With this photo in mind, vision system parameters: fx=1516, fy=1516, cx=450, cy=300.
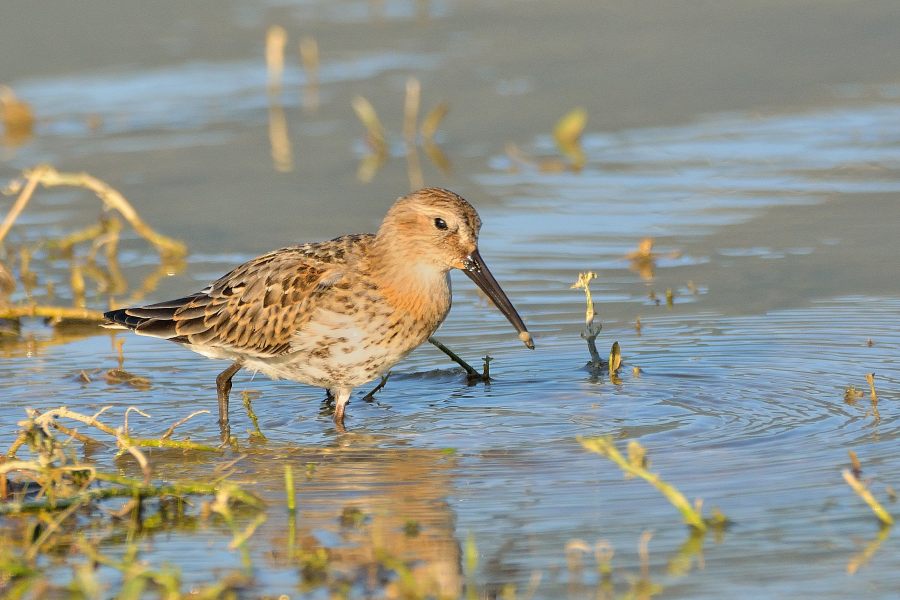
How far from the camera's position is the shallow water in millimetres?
6191

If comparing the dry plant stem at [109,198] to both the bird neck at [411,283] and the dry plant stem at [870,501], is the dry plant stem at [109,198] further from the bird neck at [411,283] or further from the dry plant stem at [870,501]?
the dry plant stem at [870,501]

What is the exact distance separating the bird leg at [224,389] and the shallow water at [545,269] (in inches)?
6.0

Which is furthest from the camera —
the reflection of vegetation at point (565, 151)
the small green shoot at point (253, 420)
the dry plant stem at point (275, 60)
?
the dry plant stem at point (275, 60)

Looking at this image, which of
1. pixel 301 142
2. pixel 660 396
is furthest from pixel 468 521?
pixel 301 142

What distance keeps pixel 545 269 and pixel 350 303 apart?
2.91 m

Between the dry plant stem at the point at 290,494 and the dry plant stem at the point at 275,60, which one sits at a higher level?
the dry plant stem at the point at 275,60

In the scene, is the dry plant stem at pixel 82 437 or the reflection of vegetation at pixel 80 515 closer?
the reflection of vegetation at pixel 80 515

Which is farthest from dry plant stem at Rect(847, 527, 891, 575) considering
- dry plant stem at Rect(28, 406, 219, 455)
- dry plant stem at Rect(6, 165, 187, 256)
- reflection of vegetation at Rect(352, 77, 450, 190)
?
reflection of vegetation at Rect(352, 77, 450, 190)

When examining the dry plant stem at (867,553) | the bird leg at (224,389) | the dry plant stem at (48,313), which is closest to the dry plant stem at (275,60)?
the dry plant stem at (48,313)

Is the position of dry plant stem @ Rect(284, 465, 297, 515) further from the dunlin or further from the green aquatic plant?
the dunlin

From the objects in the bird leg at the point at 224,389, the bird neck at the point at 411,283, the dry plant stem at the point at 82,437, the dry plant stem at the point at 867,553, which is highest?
the bird neck at the point at 411,283

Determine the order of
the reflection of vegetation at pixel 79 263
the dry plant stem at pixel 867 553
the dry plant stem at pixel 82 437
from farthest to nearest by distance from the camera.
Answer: the reflection of vegetation at pixel 79 263 → the dry plant stem at pixel 82 437 → the dry plant stem at pixel 867 553

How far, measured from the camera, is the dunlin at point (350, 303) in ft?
27.0

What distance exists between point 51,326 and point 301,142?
470cm
